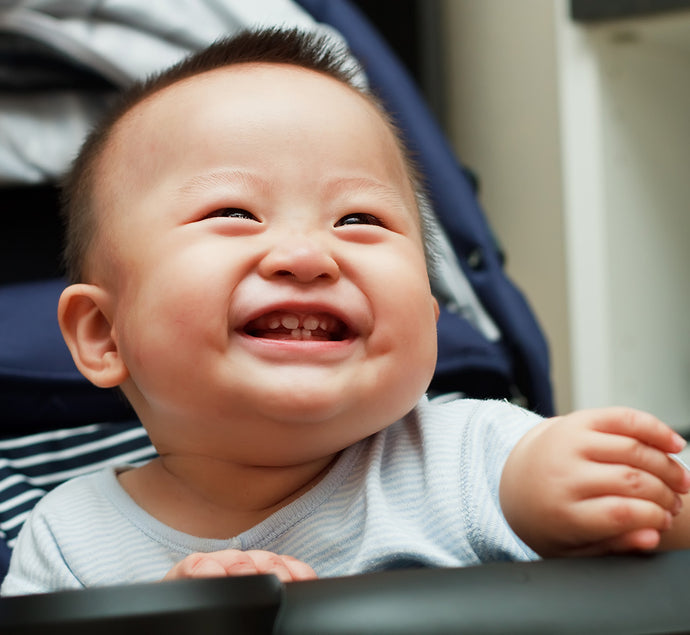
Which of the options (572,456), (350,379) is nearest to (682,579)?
(572,456)

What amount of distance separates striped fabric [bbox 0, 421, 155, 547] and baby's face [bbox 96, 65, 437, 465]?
233 millimetres

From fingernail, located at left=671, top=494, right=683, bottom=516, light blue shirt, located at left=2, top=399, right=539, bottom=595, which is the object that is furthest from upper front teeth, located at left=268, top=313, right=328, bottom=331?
fingernail, located at left=671, top=494, right=683, bottom=516

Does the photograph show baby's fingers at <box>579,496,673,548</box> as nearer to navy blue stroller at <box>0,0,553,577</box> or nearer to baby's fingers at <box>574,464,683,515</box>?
baby's fingers at <box>574,464,683,515</box>

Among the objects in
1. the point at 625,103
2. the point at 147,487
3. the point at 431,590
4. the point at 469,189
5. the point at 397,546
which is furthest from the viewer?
the point at 625,103

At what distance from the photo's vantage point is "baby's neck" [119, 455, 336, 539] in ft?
1.93

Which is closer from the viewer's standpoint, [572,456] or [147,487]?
[572,456]

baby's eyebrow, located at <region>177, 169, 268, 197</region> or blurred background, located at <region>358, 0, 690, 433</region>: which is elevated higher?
baby's eyebrow, located at <region>177, 169, 268, 197</region>

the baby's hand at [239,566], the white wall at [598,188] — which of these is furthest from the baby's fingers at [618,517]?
the white wall at [598,188]

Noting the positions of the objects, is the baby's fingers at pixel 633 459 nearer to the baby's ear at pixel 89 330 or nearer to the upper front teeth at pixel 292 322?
the upper front teeth at pixel 292 322

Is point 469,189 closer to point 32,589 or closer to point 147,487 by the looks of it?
point 147,487

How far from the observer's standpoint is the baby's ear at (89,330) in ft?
2.03

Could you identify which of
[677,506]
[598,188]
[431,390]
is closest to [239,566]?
[677,506]

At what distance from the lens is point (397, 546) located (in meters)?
0.51

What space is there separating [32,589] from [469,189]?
70cm
